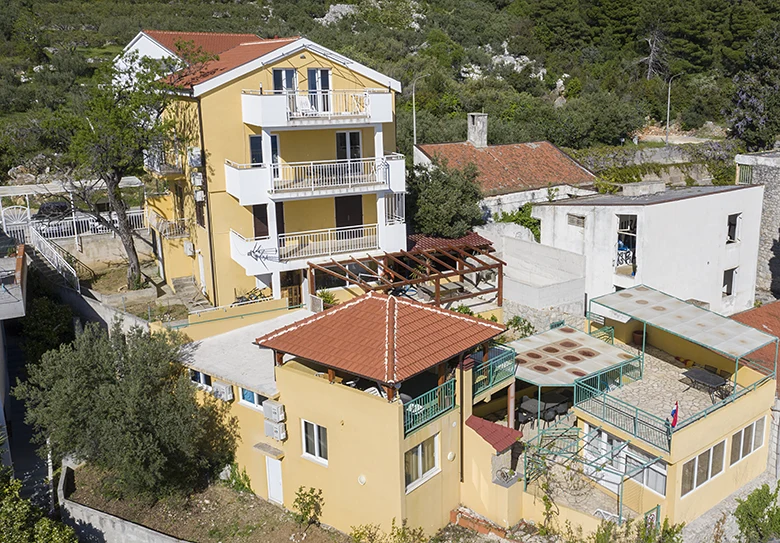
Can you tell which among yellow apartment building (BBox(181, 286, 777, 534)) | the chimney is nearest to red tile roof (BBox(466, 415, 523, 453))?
yellow apartment building (BBox(181, 286, 777, 534))

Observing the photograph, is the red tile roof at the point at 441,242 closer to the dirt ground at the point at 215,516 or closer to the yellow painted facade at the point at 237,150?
the yellow painted facade at the point at 237,150

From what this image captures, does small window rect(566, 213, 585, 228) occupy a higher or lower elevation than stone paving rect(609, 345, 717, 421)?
higher

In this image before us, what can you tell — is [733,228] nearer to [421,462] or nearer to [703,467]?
[703,467]

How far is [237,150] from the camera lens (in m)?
23.7

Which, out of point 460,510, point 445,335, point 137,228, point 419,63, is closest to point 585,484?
point 460,510

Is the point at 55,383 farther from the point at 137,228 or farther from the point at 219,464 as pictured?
the point at 137,228

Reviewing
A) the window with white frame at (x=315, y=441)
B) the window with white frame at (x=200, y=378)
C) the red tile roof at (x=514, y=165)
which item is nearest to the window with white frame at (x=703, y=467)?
the window with white frame at (x=315, y=441)

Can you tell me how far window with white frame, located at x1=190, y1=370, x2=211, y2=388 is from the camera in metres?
18.6

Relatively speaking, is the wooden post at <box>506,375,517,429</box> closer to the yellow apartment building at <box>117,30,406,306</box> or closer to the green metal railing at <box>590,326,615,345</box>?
the green metal railing at <box>590,326,615,345</box>

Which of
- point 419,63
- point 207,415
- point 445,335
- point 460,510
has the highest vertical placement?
point 419,63

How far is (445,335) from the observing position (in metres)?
16.2

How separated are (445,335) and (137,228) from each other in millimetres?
20095

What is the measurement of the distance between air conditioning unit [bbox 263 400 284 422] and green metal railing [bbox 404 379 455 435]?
3.00 metres

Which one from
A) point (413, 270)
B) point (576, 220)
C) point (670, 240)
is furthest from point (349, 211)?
point (670, 240)
